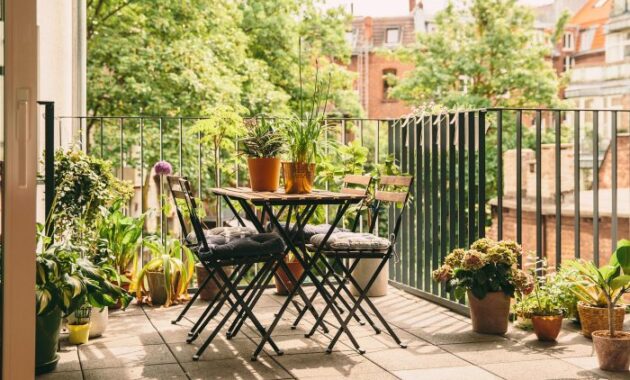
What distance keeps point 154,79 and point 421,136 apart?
941 cm

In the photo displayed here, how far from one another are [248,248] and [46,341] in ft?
3.41

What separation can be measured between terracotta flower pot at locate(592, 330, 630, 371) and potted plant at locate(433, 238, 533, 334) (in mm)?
743

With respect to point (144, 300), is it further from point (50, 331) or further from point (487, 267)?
point (487, 267)

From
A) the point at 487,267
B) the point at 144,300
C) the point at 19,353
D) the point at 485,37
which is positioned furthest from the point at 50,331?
the point at 485,37

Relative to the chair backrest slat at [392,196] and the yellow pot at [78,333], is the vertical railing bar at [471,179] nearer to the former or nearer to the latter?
the chair backrest slat at [392,196]

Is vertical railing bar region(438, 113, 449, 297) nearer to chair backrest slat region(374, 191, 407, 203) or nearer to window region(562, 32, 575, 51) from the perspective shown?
chair backrest slat region(374, 191, 407, 203)

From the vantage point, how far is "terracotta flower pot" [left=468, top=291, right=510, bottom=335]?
14.5ft

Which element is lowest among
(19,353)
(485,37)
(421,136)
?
(19,353)

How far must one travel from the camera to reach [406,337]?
4418mm

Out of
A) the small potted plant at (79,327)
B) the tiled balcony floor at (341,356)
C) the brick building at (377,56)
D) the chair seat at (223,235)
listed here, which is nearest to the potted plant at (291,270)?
the tiled balcony floor at (341,356)

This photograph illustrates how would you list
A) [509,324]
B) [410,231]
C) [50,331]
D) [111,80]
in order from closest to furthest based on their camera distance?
[50,331]
[509,324]
[410,231]
[111,80]

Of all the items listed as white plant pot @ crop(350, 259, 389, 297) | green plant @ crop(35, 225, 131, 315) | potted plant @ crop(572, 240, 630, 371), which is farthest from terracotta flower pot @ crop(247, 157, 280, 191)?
potted plant @ crop(572, 240, 630, 371)

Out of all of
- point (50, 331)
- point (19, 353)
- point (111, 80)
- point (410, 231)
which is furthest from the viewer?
point (111, 80)

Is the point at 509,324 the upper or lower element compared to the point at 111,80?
lower
